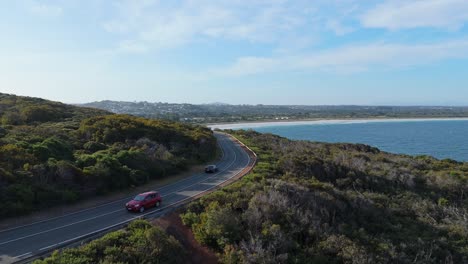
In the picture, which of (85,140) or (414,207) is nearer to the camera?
(414,207)

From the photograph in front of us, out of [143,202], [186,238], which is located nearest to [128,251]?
[186,238]

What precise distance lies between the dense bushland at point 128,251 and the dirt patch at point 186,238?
0.65 metres

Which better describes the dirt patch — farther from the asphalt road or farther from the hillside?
the hillside

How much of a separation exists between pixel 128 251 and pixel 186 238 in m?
3.05

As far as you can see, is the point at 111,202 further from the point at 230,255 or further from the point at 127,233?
the point at 230,255

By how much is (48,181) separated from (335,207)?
49.5 feet

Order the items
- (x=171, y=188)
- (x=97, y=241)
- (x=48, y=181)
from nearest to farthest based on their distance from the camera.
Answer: (x=97, y=241)
(x=48, y=181)
(x=171, y=188)

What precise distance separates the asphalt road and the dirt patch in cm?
173

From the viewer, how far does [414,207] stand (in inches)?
821

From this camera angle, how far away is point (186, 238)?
14.9 m

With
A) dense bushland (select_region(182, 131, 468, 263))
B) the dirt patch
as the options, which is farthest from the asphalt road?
dense bushland (select_region(182, 131, 468, 263))

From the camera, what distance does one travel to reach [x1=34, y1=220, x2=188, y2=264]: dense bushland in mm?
11719

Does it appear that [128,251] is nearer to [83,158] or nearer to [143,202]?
[143,202]

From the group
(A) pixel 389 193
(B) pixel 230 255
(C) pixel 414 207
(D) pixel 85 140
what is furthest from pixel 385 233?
(D) pixel 85 140
